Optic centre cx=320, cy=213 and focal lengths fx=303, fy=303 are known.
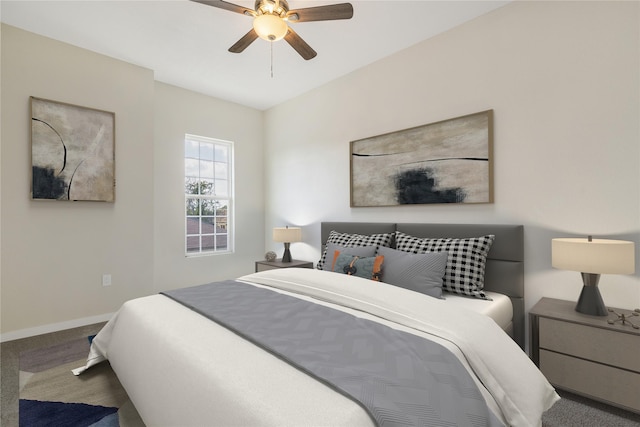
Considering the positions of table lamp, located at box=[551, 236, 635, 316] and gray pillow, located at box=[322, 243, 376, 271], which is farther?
gray pillow, located at box=[322, 243, 376, 271]

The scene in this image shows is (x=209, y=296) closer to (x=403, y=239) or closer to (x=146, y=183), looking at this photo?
(x=403, y=239)

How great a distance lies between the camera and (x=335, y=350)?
1.19 metres

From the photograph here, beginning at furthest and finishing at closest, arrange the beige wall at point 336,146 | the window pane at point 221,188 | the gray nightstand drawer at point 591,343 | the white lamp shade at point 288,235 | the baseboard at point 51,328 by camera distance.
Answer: the window pane at point 221,188
the white lamp shade at point 288,235
the baseboard at point 51,328
the beige wall at point 336,146
the gray nightstand drawer at point 591,343

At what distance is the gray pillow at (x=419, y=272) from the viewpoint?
2125 millimetres

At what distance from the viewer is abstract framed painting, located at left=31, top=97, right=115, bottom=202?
110 inches

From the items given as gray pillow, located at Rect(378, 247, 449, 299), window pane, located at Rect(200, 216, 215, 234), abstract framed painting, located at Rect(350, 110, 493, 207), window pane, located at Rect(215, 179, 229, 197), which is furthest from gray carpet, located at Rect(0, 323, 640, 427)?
window pane, located at Rect(215, 179, 229, 197)

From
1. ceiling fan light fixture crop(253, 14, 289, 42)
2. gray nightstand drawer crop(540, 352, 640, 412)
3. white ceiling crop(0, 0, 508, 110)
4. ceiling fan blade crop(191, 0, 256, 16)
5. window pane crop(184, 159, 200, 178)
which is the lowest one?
gray nightstand drawer crop(540, 352, 640, 412)

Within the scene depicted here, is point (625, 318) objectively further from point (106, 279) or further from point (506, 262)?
point (106, 279)

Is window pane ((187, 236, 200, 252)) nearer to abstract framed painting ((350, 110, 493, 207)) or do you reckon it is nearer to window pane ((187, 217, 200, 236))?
window pane ((187, 217, 200, 236))

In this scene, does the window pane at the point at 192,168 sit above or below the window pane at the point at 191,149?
below

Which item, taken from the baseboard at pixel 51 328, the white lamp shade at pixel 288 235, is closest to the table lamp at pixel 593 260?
Result: the white lamp shade at pixel 288 235

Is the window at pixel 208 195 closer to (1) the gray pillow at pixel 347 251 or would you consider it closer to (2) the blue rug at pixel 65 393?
(2) the blue rug at pixel 65 393

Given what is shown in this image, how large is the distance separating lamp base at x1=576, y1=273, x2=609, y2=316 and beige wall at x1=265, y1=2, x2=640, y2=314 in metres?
0.27

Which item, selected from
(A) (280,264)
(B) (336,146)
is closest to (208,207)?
(A) (280,264)
